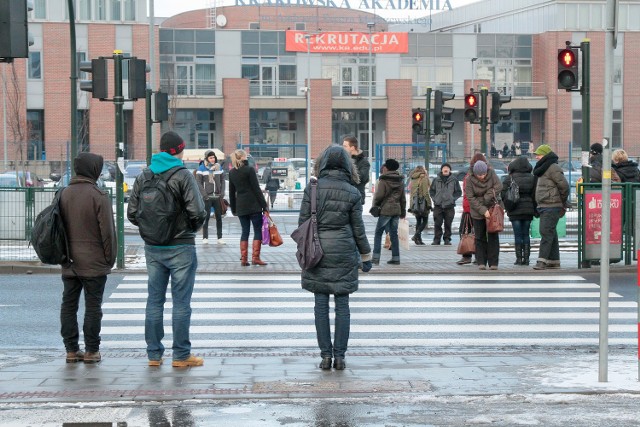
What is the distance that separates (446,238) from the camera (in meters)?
23.8

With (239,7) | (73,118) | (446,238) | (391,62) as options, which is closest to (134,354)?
(73,118)

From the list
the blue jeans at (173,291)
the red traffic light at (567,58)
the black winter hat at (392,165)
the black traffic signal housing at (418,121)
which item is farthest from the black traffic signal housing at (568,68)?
the black traffic signal housing at (418,121)

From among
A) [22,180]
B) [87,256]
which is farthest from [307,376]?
[22,180]

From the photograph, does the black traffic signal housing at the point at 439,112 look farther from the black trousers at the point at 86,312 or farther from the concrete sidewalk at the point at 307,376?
the black trousers at the point at 86,312

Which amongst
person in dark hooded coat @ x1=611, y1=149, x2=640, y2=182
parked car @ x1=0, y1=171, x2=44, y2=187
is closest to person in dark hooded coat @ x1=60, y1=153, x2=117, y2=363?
person in dark hooded coat @ x1=611, y1=149, x2=640, y2=182

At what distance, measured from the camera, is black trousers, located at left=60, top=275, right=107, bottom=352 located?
980 centimetres

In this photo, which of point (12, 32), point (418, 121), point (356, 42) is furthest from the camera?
point (356, 42)

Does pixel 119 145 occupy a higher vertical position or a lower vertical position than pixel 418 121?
lower

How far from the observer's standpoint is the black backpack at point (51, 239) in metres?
9.67

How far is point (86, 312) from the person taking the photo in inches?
388

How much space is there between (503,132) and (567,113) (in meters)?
4.64

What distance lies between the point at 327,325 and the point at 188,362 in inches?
48.1

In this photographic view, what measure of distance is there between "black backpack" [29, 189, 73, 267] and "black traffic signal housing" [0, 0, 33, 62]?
1.99 m

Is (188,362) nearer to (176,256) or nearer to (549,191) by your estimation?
(176,256)
